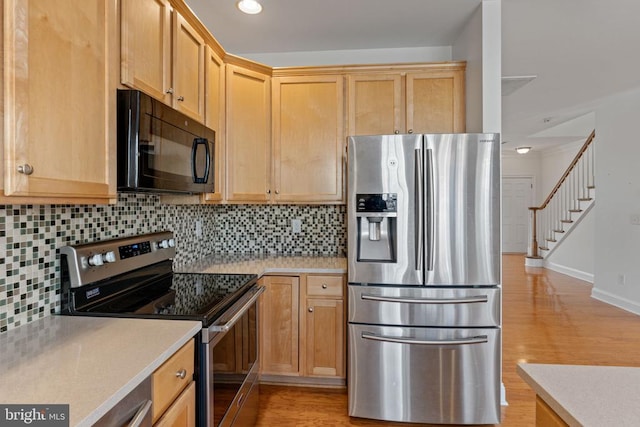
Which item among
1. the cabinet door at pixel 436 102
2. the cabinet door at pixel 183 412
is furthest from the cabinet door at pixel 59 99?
the cabinet door at pixel 436 102

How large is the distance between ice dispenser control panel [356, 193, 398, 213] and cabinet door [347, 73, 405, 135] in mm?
719

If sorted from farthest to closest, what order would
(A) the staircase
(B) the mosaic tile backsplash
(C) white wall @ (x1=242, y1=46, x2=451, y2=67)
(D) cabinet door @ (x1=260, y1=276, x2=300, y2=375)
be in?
1. (A) the staircase
2. (C) white wall @ (x1=242, y1=46, x2=451, y2=67)
3. (D) cabinet door @ (x1=260, y1=276, x2=300, y2=375)
4. (B) the mosaic tile backsplash

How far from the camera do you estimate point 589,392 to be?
758mm

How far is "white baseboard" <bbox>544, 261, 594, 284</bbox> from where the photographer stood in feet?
18.4

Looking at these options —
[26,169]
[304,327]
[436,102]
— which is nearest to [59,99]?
[26,169]

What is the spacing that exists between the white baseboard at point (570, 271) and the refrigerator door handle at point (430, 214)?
523 centimetres

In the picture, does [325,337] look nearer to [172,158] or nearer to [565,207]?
[172,158]

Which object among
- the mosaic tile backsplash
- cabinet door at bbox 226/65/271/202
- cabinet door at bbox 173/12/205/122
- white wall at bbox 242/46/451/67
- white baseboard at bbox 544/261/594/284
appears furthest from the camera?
white baseboard at bbox 544/261/594/284

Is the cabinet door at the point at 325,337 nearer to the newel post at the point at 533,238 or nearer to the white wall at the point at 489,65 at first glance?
the white wall at the point at 489,65

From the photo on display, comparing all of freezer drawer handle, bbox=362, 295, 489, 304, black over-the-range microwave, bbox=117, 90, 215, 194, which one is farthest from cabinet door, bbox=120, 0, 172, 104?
freezer drawer handle, bbox=362, 295, 489, 304

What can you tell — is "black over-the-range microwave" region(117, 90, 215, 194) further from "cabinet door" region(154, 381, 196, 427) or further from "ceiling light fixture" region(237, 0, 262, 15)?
"ceiling light fixture" region(237, 0, 262, 15)

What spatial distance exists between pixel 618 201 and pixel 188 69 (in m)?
5.11

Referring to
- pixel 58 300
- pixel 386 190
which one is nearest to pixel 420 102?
pixel 386 190

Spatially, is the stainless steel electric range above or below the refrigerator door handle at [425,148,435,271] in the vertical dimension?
below
